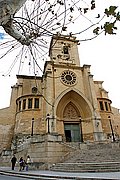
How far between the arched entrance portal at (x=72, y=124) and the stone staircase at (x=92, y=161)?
5.98 metres

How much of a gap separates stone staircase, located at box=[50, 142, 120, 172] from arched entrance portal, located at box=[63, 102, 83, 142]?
598cm

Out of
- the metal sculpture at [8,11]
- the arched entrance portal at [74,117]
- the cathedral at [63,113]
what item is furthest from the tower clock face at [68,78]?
the metal sculpture at [8,11]

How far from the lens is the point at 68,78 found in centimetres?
2888

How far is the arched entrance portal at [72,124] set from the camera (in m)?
25.8

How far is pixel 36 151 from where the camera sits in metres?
17.2

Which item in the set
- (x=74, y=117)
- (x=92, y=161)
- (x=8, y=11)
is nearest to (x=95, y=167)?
(x=92, y=161)

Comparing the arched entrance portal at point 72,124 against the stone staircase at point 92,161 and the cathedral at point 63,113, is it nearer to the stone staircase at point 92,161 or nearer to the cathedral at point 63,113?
the cathedral at point 63,113

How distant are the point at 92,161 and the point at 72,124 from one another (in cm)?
1210

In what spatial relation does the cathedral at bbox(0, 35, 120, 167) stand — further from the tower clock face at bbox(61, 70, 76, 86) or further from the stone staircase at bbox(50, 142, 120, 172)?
the stone staircase at bbox(50, 142, 120, 172)

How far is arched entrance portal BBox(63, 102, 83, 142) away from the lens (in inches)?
1015

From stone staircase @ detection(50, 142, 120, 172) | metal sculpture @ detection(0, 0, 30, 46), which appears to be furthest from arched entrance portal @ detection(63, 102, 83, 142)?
metal sculpture @ detection(0, 0, 30, 46)

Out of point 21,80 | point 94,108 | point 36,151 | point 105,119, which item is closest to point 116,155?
point 36,151

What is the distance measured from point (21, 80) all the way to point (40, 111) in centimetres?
976

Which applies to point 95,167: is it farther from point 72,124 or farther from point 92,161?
point 72,124
